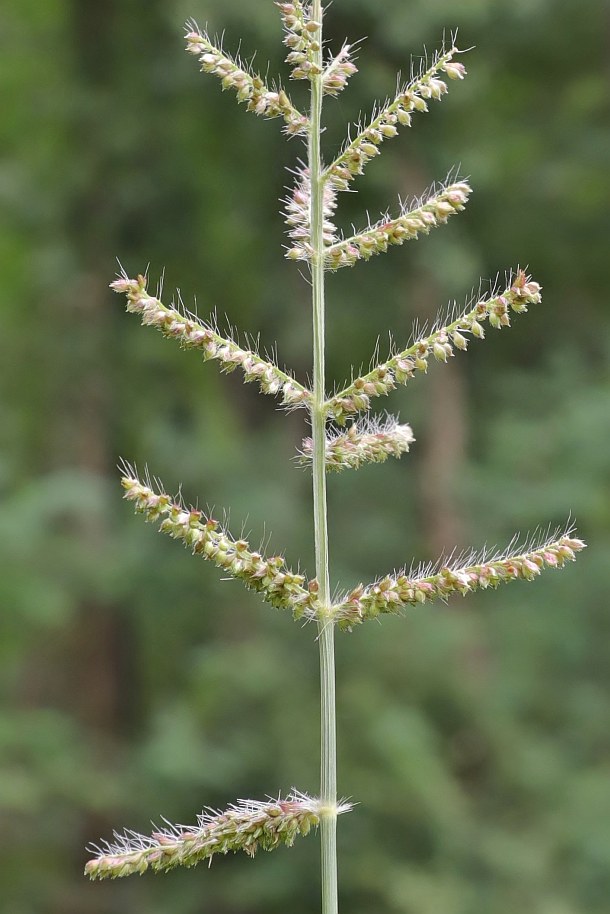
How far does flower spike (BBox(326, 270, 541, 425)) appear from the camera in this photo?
183 cm

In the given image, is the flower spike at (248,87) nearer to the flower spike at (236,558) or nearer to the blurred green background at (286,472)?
the flower spike at (236,558)

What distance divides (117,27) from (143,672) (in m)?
7.98

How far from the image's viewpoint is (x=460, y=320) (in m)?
1.85

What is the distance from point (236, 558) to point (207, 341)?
0.34 meters

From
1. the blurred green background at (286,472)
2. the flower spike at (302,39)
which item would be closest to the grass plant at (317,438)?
the flower spike at (302,39)

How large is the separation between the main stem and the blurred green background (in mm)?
7205

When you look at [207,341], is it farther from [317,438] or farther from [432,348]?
[432,348]

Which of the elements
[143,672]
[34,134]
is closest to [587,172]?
[34,134]

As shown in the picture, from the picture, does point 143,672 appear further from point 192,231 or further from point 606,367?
point 606,367

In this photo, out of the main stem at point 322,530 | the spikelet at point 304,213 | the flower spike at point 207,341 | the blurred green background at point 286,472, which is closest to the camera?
the main stem at point 322,530

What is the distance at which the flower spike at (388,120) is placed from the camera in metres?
1.88

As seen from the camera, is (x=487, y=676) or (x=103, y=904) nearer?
(x=487, y=676)

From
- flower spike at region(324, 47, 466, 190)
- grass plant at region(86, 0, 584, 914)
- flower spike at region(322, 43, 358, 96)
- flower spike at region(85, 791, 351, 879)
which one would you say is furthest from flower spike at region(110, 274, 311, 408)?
flower spike at region(85, 791, 351, 879)

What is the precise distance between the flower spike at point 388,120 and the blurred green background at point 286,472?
23.4ft
